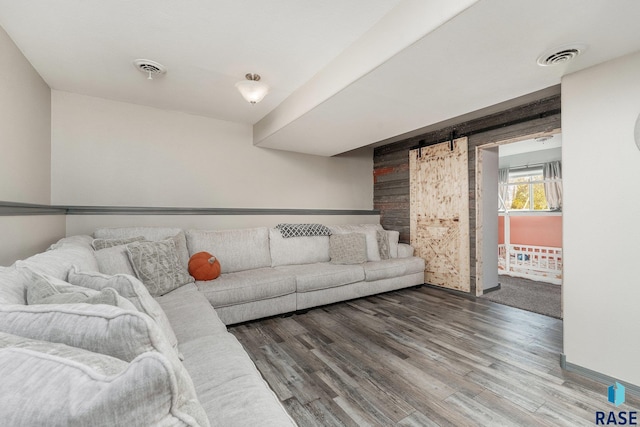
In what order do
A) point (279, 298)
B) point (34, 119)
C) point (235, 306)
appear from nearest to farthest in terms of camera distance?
1. point (34, 119)
2. point (235, 306)
3. point (279, 298)

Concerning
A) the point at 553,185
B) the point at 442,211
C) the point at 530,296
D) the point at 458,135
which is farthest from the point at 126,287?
the point at 553,185

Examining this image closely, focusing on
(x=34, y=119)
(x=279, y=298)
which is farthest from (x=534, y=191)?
(x=34, y=119)

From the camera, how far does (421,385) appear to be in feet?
5.90

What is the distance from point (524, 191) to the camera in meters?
6.21

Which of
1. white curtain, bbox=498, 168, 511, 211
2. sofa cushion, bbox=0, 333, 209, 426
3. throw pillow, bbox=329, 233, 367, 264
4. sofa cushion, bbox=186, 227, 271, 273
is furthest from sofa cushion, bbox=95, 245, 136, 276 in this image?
white curtain, bbox=498, 168, 511, 211

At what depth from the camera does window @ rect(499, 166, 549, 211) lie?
19.4ft

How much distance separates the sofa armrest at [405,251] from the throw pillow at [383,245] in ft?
0.67

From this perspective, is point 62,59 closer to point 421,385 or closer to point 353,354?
point 353,354

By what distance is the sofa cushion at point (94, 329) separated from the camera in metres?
0.59

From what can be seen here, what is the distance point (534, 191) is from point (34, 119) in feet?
26.0

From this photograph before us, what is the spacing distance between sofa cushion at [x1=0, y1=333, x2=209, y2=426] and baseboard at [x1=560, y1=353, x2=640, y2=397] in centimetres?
259

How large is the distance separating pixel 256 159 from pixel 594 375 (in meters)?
3.96

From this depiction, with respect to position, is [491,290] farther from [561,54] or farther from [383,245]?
[561,54]

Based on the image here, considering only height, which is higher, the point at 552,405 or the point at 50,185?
the point at 50,185
